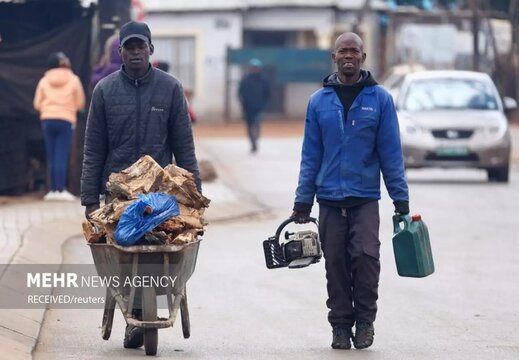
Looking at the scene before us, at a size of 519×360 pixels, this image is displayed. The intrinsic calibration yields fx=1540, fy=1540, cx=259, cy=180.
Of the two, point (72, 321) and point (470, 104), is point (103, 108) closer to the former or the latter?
point (72, 321)

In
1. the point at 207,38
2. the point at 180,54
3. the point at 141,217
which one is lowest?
the point at 180,54

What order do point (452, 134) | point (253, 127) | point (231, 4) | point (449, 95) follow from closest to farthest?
1. point (452, 134)
2. point (449, 95)
3. point (253, 127)
4. point (231, 4)

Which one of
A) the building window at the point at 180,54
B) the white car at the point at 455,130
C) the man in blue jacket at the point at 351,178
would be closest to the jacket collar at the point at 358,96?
the man in blue jacket at the point at 351,178

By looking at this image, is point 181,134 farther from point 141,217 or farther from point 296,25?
point 296,25

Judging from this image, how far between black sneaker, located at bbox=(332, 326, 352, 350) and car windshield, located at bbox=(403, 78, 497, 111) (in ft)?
49.7

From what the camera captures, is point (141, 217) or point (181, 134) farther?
point (181, 134)

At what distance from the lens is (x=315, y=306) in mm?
11305

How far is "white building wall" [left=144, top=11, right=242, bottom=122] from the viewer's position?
46.2 m

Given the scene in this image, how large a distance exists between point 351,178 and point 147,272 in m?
1.52

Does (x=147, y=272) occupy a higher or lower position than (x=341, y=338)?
higher

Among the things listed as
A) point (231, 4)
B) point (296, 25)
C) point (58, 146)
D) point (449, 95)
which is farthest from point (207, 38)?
point (58, 146)

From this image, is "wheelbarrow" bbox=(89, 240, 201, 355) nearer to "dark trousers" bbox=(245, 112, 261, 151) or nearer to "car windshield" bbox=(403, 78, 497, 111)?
"car windshield" bbox=(403, 78, 497, 111)

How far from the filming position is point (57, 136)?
60.4ft

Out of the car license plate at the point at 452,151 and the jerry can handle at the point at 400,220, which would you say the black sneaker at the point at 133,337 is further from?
the car license plate at the point at 452,151
